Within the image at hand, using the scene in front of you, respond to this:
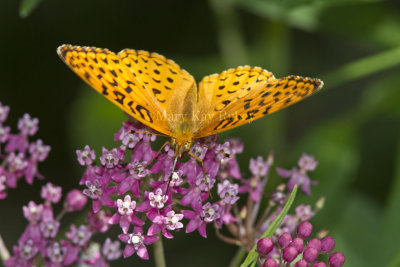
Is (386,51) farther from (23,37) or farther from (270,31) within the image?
(23,37)

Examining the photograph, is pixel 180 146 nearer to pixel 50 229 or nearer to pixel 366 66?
pixel 50 229

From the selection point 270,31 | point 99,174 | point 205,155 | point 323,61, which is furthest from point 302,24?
point 99,174

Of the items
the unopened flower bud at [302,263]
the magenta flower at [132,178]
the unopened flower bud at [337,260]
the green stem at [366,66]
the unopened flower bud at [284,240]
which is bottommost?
the unopened flower bud at [337,260]

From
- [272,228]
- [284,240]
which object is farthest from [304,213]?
[272,228]

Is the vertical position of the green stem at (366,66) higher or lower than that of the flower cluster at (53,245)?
higher

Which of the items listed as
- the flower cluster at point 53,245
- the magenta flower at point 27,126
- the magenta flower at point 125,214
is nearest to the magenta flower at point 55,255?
the flower cluster at point 53,245

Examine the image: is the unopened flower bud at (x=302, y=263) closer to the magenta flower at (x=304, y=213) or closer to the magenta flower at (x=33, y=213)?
the magenta flower at (x=304, y=213)

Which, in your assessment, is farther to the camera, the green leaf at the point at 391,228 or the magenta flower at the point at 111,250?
the green leaf at the point at 391,228

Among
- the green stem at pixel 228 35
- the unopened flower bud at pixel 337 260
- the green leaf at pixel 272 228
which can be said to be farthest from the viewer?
the green stem at pixel 228 35
